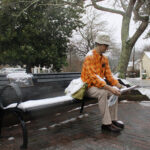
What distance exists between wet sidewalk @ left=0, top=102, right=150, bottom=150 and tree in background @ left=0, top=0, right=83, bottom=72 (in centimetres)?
1051

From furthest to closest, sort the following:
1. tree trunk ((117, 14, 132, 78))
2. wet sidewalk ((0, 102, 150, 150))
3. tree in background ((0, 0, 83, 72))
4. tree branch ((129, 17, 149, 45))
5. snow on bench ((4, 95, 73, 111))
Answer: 1. tree in background ((0, 0, 83, 72))
2. tree trunk ((117, 14, 132, 78))
3. tree branch ((129, 17, 149, 45))
4. wet sidewalk ((0, 102, 150, 150))
5. snow on bench ((4, 95, 73, 111))

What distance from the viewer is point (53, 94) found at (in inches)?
181

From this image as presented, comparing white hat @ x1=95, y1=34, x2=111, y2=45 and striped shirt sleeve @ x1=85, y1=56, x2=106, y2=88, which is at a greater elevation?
white hat @ x1=95, y1=34, x2=111, y2=45

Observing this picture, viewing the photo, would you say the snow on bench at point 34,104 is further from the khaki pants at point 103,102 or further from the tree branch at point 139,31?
the tree branch at point 139,31

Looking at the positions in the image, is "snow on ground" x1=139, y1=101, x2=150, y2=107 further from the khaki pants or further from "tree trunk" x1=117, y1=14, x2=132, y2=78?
the khaki pants

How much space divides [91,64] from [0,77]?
5.70ft

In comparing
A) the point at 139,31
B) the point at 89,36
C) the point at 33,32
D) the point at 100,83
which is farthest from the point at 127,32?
the point at 89,36

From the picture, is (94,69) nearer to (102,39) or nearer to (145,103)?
(102,39)

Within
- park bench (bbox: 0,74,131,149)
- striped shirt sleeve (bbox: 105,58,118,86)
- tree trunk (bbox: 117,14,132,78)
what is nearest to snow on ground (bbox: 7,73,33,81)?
park bench (bbox: 0,74,131,149)

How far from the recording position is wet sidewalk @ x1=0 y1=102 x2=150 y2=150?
2.97 m

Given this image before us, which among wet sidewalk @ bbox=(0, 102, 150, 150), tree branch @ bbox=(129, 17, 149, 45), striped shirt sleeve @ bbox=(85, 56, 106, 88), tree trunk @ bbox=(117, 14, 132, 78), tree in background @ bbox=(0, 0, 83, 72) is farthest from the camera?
tree in background @ bbox=(0, 0, 83, 72)

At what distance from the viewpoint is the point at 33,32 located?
48.9 ft

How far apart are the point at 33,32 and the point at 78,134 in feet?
40.9

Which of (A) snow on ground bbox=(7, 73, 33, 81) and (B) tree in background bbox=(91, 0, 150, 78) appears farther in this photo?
(B) tree in background bbox=(91, 0, 150, 78)
